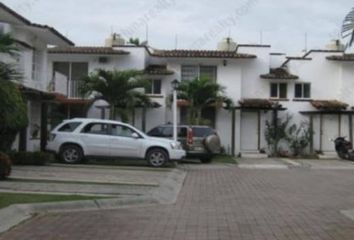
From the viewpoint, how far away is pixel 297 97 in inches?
1590

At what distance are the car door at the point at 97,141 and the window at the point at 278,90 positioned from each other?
1667cm

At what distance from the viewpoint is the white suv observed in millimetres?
25922

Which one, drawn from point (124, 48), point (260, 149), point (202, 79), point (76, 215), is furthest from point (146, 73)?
point (76, 215)

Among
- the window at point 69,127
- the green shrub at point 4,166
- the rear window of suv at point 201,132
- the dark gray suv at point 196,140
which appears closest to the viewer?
the green shrub at point 4,166

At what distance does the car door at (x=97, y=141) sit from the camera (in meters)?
26.0

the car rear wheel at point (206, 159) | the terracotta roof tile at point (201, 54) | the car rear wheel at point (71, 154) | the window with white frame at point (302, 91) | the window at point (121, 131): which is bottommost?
the car rear wheel at point (206, 159)

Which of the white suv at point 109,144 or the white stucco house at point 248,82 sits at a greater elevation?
the white stucco house at point 248,82

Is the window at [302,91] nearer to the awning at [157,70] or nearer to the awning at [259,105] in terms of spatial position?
the awning at [259,105]

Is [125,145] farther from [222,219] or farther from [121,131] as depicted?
[222,219]

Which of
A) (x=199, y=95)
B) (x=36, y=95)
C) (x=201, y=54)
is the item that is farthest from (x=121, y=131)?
(x=201, y=54)

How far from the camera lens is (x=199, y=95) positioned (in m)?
35.3

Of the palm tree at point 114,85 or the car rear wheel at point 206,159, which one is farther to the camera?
the palm tree at point 114,85

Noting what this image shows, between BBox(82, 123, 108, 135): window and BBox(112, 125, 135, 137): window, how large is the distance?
0.33 metres

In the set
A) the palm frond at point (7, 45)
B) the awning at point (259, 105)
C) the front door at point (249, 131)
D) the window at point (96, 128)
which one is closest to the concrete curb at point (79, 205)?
the palm frond at point (7, 45)
